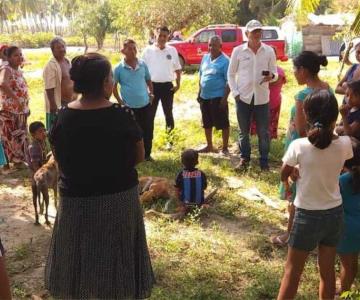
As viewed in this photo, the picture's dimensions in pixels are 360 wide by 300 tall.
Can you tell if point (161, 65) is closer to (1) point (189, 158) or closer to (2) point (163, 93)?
(2) point (163, 93)

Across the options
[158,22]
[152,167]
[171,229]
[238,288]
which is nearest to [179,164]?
[152,167]

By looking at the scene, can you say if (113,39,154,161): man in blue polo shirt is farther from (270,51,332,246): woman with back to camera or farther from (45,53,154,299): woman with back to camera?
(45,53,154,299): woman with back to camera

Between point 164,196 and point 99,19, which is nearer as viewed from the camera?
point 164,196

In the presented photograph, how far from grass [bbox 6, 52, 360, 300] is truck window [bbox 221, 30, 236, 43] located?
12.6 m

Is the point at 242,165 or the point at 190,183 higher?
the point at 190,183

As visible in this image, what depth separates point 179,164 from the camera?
6.57m

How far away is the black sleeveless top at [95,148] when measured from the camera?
240 cm

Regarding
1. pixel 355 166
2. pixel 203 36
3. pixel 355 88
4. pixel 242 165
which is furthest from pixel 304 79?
pixel 203 36

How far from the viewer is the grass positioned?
11.7ft

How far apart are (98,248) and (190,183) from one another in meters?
2.34

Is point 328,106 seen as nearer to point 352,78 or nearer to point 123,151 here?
point 123,151

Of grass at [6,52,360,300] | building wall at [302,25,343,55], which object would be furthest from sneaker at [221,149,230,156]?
building wall at [302,25,343,55]

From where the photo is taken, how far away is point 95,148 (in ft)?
7.93

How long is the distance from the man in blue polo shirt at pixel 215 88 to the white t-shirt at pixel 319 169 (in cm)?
385
